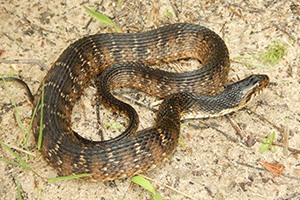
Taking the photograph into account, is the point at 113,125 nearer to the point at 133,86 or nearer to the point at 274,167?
the point at 133,86

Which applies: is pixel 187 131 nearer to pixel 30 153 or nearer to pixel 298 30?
pixel 30 153

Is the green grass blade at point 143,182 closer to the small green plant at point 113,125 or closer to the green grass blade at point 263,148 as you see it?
the small green plant at point 113,125

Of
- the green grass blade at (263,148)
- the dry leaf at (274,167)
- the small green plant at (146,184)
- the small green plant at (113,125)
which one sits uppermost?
the green grass blade at (263,148)

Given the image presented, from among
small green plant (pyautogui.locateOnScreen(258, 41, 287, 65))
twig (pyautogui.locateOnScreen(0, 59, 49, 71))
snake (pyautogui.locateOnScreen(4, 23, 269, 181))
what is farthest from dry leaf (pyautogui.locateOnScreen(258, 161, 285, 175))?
twig (pyautogui.locateOnScreen(0, 59, 49, 71))

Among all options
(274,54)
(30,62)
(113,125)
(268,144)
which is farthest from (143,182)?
(274,54)

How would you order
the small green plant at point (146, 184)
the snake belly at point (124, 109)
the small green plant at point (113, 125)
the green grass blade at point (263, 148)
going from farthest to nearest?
the small green plant at point (113, 125) < the green grass blade at point (263, 148) < the snake belly at point (124, 109) < the small green plant at point (146, 184)

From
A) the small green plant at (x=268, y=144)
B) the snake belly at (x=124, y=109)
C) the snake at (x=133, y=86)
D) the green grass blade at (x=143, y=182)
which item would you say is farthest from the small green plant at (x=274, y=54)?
the green grass blade at (x=143, y=182)

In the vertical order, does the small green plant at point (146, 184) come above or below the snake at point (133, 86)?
below
